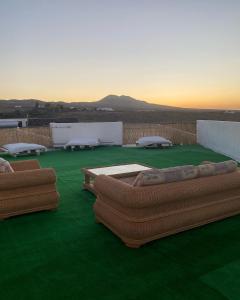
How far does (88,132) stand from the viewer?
34.6 ft

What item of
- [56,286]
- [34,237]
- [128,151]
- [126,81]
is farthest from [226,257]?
[126,81]

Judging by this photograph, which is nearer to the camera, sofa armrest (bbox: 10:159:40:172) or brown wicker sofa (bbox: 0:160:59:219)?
brown wicker sofa (bbox: 0:160:59:219)

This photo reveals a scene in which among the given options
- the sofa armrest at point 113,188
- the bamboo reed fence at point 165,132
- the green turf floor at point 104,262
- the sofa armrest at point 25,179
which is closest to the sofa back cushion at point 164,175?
the sofa armrest at point 113,188

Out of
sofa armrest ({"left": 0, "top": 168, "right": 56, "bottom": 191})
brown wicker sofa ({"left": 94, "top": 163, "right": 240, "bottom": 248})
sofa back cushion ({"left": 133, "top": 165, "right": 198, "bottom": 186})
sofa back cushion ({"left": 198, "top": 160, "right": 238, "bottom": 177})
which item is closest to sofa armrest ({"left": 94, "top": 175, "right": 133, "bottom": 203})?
brown wicker sofa ({"left": 94, "top": 163, "right": 240, "bottom": 248})

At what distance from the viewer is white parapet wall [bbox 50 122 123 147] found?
10203 millimetres

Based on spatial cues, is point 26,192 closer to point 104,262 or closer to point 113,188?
point 113,188

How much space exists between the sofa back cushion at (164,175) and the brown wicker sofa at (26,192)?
1352 millimetres

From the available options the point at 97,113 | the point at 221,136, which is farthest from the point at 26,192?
the point at 97,113

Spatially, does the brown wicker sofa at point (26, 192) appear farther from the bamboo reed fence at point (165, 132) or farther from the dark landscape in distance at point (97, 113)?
the dark landscape in distance at point (97, 113)

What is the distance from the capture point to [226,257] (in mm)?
2568

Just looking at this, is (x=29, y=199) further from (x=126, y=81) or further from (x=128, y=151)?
(x=126, y=81)

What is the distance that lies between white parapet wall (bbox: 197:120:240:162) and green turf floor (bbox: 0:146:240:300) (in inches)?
199

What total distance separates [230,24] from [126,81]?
775 cm

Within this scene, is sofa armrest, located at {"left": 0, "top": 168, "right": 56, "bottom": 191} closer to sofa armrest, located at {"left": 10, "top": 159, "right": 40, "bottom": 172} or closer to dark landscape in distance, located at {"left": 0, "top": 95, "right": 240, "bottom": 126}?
sofa armrest, located at {"left": 10, "top": 159, "right": 40, "bottom": 172}
